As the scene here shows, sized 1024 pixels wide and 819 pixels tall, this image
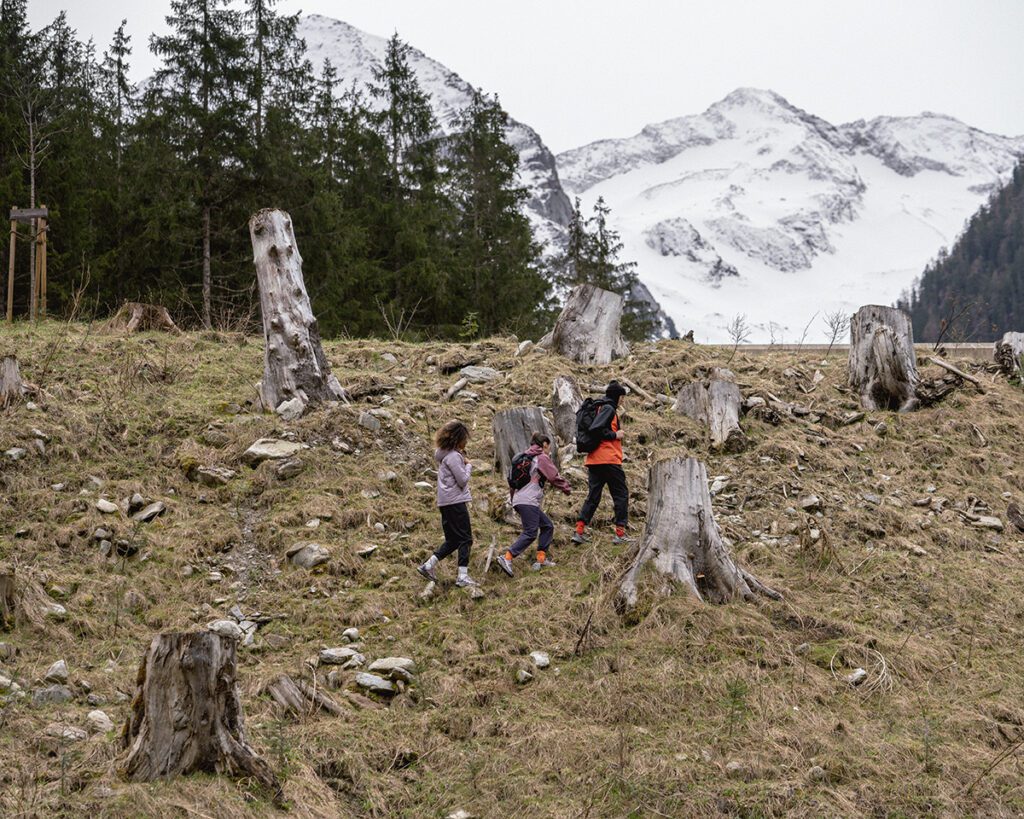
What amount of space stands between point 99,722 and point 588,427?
461 cm

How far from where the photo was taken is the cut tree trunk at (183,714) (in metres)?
4.20

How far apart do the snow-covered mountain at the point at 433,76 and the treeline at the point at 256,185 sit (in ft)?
354

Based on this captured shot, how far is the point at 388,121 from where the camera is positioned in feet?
76.5

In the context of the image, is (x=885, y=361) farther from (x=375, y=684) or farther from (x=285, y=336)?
(x=375, y=684)

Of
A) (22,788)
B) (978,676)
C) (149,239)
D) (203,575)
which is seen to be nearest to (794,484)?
(978,676)

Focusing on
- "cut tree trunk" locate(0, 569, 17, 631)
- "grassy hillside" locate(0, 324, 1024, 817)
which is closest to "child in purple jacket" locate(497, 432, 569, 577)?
"grassy hillside" locate(0, 324, 1024, 817)

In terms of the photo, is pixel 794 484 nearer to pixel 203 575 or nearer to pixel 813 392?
pixel 813 392

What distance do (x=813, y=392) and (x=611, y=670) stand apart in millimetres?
6830

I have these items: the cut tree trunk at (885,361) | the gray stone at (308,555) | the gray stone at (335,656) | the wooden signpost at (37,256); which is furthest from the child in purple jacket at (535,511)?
the wooden signpost at (37,256)

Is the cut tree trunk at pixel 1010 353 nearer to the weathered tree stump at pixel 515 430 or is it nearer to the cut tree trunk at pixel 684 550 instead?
the weathered tree stump at pixel 515 430

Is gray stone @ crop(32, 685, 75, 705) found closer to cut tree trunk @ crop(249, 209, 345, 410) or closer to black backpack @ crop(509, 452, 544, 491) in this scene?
black backpack @ crop(509, 452, 544, 491)

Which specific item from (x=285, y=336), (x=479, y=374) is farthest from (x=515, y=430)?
(x=285, y=336)

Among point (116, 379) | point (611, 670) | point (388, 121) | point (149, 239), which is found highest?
point (388, 121)

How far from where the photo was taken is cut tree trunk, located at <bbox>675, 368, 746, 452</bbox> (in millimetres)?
9898
